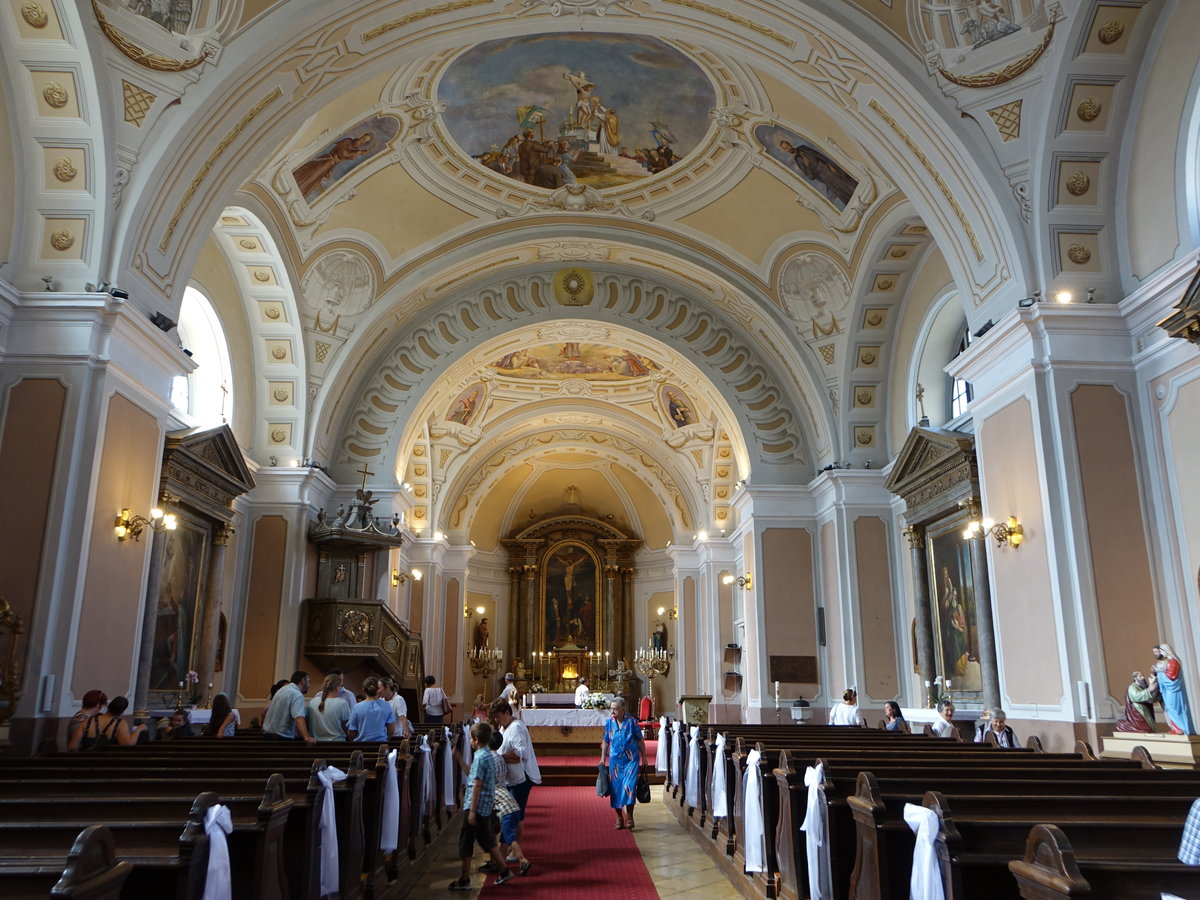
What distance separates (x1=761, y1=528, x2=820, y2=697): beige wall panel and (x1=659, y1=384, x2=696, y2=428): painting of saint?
594cm

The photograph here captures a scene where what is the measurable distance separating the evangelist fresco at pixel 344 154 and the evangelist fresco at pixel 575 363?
312 inches

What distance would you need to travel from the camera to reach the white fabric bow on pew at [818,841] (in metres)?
4.92

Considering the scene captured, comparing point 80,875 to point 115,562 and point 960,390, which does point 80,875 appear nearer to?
point 115,562

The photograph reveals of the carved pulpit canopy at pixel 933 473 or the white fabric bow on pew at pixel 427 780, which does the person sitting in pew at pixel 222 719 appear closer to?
the white fabric bow on pew at pixel 427 780

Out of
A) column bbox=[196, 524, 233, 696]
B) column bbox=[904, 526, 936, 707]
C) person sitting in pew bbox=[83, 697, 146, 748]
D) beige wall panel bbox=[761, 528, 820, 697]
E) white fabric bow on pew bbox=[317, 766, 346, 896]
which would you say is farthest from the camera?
beige wall panel bbox=[761, 528, 820, 697]

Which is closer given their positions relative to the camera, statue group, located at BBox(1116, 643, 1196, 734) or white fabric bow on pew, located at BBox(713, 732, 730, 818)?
statue group, located at BBox(1116, 643, 1196, 734)

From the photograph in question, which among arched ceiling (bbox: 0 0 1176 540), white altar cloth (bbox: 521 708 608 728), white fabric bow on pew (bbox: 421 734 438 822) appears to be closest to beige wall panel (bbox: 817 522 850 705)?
arched ceiling (bbox: 0 0 1176 540)

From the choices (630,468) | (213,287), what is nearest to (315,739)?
(213,287)

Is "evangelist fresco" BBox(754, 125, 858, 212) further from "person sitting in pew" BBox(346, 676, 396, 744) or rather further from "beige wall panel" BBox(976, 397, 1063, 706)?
"person sitting in pew" BBox(346, 676, 396, 744)

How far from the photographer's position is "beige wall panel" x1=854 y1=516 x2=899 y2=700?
48.7 ft

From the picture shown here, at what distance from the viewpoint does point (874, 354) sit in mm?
15445

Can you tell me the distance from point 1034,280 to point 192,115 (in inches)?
337

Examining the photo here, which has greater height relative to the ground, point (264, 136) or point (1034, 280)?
point (264, 136)

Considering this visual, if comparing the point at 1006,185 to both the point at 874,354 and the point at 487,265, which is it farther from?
the point at 487,265
